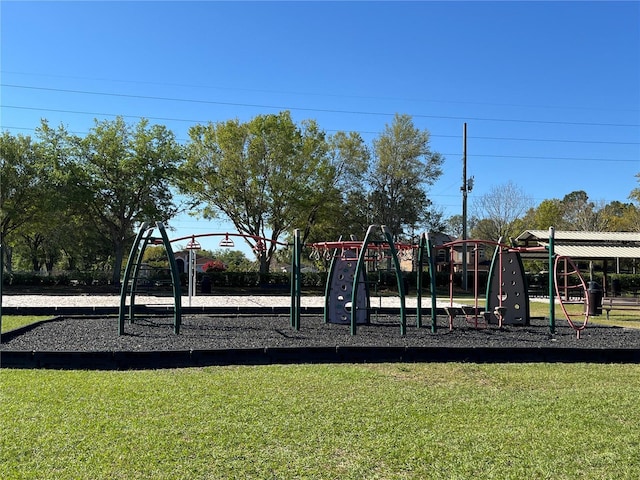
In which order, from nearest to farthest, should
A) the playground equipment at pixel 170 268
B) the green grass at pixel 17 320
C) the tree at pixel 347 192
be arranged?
the playground equipment at pixel 170 268 → the green grass at pixel 17 320 → the tree at pixel 347 192

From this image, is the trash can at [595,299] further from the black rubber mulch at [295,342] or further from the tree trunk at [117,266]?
the tree trunk at [117,266]

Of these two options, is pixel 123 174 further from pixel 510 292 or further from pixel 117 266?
pixel 510 292

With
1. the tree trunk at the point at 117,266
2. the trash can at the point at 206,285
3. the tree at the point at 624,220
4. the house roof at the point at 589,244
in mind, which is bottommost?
the trash can at the point at 206,285

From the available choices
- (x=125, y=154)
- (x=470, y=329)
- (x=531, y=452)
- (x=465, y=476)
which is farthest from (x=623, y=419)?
(x=125, y=154)

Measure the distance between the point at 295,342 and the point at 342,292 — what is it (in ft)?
11.7

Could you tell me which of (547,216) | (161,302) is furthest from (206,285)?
(547,216)

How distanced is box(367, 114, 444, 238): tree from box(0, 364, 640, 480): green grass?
31659 millimetres

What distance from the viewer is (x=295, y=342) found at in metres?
→ 9.03

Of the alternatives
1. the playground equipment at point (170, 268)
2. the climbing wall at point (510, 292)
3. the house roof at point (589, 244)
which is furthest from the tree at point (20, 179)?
the climbing wall at point (510, 292)

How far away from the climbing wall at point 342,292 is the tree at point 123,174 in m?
20.8

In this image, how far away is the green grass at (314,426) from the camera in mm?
3709

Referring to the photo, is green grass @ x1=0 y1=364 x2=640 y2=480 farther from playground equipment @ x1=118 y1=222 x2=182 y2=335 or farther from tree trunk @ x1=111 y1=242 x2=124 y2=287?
tree trunk @ x1=111 y1=242 x2=124 y2=287

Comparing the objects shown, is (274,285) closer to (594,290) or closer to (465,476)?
(594,290)

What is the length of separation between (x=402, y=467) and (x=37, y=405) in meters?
3.36
